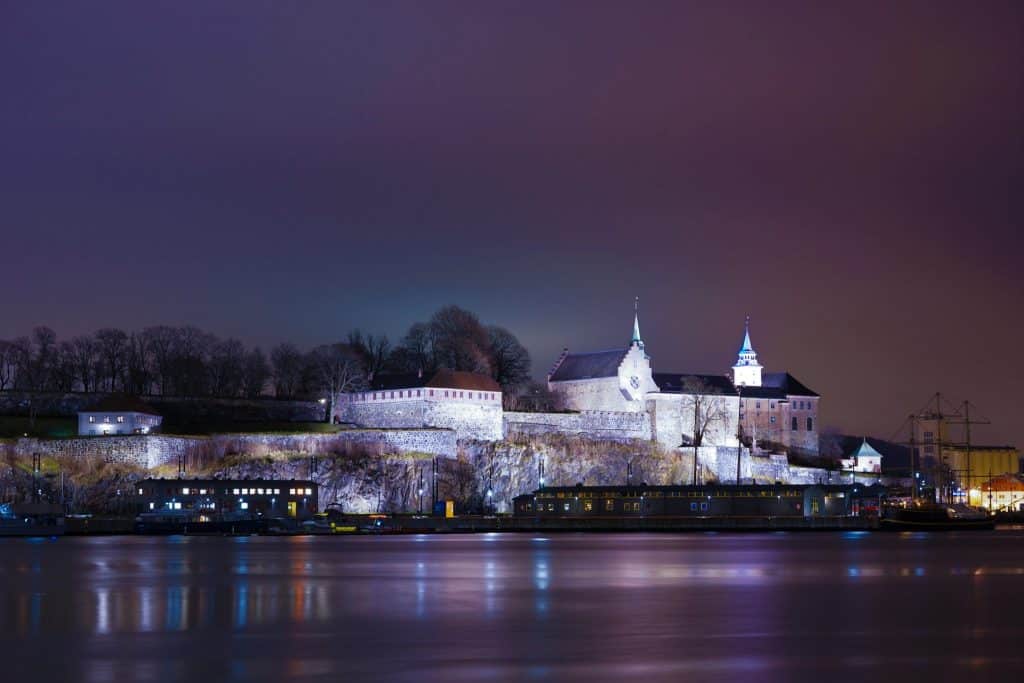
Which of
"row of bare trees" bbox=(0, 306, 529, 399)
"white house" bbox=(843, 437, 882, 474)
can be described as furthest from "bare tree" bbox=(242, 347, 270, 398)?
"white house" bbox=(843, 437, 882, 474)

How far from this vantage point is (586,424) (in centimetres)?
9656

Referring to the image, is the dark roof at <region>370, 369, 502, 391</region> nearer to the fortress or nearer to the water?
the fortress

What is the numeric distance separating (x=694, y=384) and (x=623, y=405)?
7.02m

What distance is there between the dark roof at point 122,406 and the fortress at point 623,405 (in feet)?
38.6

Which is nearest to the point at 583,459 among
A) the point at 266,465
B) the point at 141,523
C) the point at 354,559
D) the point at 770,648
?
the point at 266,465

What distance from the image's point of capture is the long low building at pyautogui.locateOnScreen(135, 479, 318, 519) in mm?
77125

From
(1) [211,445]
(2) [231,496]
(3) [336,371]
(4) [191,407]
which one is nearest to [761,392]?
(3) [336,371]

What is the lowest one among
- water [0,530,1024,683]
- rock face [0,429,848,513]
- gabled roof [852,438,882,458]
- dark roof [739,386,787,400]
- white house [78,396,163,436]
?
water [0,530,1024,683]

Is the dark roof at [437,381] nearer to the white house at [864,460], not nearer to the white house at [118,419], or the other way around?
the white house at [118,419]

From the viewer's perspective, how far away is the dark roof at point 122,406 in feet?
279

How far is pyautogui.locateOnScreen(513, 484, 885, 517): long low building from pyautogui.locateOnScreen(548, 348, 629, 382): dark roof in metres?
14.9

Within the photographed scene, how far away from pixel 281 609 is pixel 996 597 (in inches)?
718

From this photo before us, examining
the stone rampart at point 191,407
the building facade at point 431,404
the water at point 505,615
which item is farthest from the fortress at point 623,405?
the water at point 505,615

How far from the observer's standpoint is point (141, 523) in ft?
245
